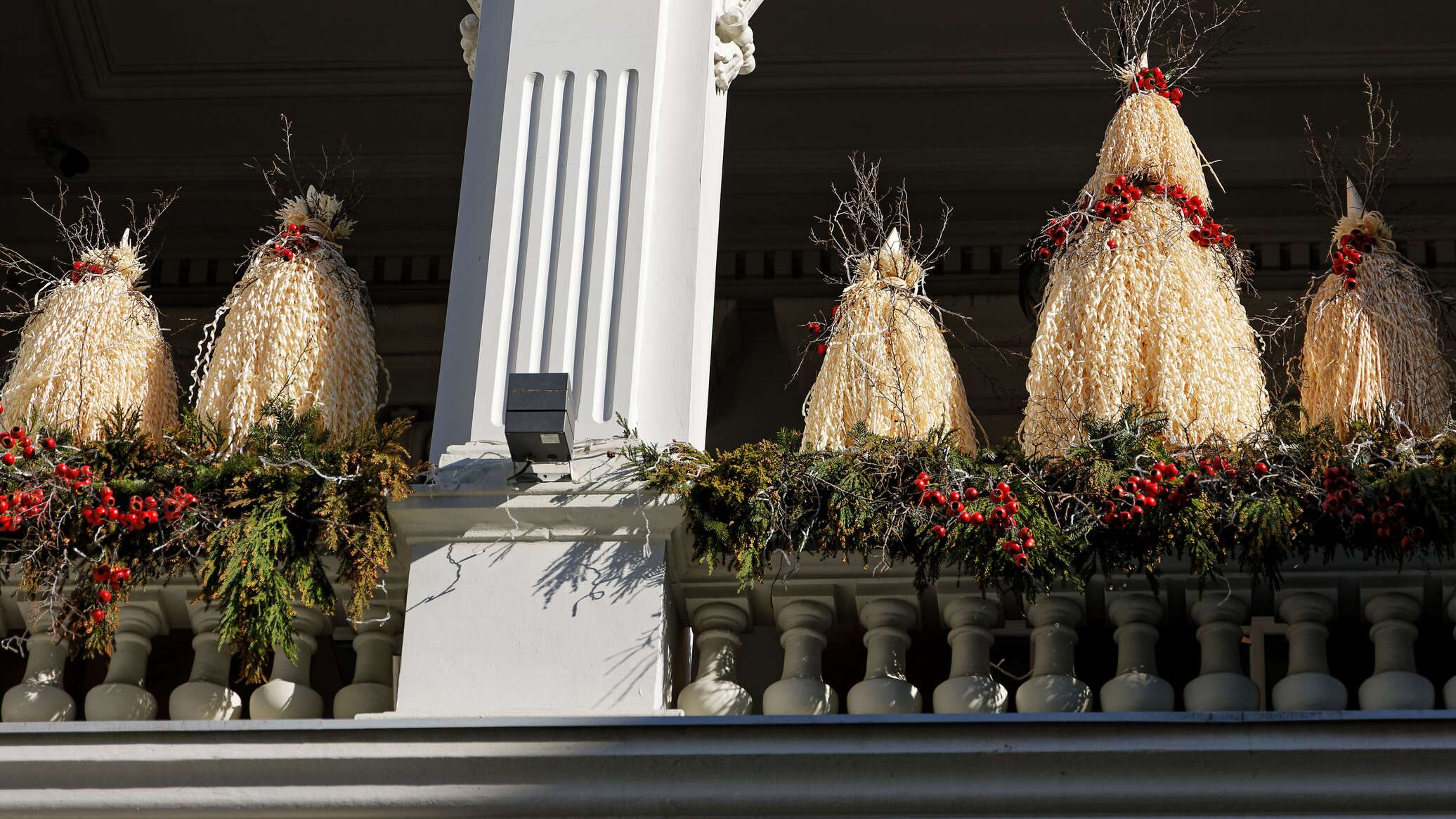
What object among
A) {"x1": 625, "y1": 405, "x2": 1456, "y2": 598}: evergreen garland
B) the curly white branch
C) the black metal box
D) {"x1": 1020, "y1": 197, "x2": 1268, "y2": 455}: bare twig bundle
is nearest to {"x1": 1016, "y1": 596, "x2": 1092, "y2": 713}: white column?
{"x1": 625, "y1": 405, "x2": 1456, "y2": 598}: evergreen garland

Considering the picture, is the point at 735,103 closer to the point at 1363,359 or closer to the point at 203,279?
the point at 203,279

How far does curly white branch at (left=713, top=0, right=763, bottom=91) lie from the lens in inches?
243

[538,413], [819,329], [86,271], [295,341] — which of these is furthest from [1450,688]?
[86,271]

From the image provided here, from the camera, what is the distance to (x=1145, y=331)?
5559mm

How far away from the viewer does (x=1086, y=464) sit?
5.16m

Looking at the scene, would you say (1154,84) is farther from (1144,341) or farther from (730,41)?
(730,41)

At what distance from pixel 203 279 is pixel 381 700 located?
16.6ft

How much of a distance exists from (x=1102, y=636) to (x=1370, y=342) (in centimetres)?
111

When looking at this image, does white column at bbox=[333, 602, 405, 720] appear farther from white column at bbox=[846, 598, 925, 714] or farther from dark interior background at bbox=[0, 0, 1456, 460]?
dark interior background at bbox=[0, 0, 1456, 460]

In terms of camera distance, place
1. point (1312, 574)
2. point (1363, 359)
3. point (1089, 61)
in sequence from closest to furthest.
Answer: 1. point (1312, 574)
2. point (1363, 359)
3. point (1089, 61)

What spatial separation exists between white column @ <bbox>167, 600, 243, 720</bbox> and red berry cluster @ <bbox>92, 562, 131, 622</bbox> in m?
0.19

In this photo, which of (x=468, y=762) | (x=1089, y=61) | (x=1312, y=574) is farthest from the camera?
(x=1089, y=61)

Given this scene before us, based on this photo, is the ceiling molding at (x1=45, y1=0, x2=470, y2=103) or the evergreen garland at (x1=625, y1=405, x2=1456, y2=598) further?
the ceiling molding at (x1=45, y1=0, x2=470, y2=103)

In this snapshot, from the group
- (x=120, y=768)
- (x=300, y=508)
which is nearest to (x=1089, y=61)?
(x=300, y=508)
